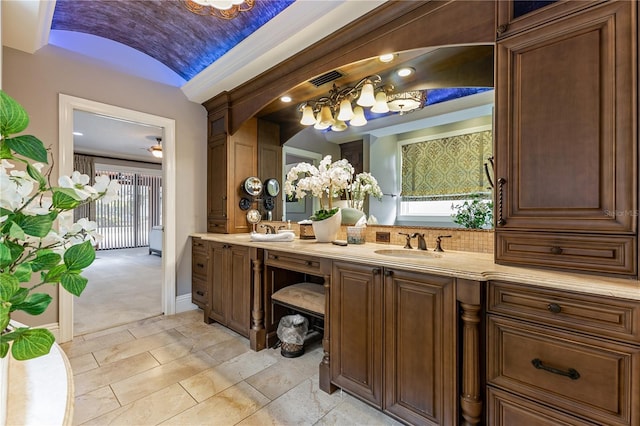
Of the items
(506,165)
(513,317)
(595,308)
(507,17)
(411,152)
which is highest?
(507,17)

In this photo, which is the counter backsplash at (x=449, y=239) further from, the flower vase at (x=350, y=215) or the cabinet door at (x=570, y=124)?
the cabinet door at (x=570, y=124)

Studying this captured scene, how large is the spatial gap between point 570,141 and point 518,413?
1209mm

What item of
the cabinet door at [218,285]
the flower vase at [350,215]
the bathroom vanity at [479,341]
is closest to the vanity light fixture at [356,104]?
the flower vase at [350,215]

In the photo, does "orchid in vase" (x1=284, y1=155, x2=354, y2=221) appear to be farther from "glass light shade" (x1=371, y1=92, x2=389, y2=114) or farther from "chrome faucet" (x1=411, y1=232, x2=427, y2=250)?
"chrome faucet" (x1=411, y1=232, x2=427, y2=250)

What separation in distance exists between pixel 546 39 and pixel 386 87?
4.15 feet

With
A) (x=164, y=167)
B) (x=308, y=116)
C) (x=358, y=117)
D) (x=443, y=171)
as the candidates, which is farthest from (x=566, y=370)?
(x=164, y=167)

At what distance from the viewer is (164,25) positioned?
2691 mm

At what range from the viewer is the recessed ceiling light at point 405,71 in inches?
89.6

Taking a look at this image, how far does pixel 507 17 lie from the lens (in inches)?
57.9

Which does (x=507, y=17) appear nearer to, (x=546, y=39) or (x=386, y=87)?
(x=546, y=39)

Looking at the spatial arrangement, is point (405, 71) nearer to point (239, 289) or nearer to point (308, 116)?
point (308, 116)

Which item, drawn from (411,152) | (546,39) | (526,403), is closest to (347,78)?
(411,152)

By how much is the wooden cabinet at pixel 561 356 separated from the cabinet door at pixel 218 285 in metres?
2.27

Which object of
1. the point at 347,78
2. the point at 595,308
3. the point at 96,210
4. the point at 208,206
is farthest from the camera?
the point at 96,210
